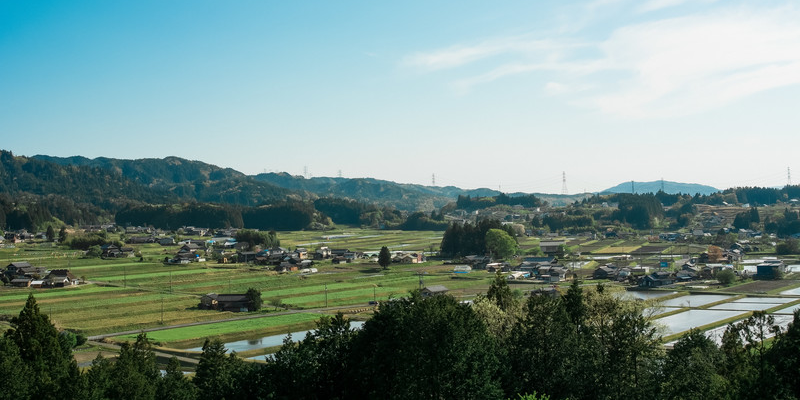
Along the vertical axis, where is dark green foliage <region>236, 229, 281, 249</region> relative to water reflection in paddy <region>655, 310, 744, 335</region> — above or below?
above

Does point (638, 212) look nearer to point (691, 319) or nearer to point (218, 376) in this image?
point (691, 319)

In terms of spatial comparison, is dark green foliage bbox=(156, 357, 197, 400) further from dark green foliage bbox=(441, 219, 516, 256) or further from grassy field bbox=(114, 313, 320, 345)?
dark green foliage bbox=(441, 219, 516, 256)

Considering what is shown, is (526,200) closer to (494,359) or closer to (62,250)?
(62,250)

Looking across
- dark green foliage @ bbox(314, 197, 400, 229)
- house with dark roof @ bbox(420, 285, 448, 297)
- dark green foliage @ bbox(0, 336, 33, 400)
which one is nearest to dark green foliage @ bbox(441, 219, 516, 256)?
house with dark roof @ bbox(420, 285, 448, 297)

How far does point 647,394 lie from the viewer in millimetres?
18594

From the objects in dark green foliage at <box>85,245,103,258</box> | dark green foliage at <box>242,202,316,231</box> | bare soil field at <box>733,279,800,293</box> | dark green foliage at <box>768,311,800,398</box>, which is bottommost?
bare soil field at <box>733,279,800,293</box>

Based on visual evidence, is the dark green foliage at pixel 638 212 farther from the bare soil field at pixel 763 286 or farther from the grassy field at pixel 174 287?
the bare soil field at pixel 763 286

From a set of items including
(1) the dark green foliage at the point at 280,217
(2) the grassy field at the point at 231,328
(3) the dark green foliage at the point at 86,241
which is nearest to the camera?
(2) the grassy field at the point at 231,328

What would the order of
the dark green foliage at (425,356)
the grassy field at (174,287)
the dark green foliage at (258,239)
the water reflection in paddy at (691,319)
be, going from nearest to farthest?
the dark green foliage at (425,356), the water reflection in paddy at (691,319), the grassy field at (174,287), the dark green foliage at (258,239)

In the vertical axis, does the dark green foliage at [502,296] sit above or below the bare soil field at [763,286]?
above

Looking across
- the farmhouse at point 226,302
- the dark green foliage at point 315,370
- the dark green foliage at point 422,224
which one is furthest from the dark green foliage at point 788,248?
the dark green foliage at point 315,370

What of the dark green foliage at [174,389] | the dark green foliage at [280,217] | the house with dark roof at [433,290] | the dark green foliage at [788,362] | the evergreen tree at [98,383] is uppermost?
the dark green foliage at [280,217]

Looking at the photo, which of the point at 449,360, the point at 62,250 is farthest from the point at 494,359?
the point at 62,250

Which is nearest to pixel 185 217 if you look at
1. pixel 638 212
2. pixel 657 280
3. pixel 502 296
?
pixel 638 212
